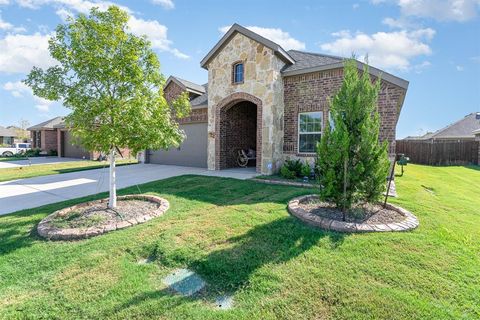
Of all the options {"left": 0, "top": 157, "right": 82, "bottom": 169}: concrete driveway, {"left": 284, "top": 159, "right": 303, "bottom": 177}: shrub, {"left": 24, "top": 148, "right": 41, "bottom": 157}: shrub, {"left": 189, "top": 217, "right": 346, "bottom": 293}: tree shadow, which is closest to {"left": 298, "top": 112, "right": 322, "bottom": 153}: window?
{"left": 284, "top": 159, "right": 303, "bottom": 177}: shrub

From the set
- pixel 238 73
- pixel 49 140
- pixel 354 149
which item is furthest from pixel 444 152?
pixel 49 140

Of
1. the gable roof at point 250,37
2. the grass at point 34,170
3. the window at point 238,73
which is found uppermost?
the gable roof at point 250,37

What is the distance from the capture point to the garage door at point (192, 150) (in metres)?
13.4

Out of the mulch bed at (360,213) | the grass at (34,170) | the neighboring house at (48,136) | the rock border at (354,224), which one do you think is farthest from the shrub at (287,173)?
the neighboring house at (48,136)

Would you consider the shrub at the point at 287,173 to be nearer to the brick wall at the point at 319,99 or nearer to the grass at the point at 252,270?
the brick wall at the point at 319,99

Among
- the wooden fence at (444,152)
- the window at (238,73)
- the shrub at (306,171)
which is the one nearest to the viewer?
the shrub at (306,171)

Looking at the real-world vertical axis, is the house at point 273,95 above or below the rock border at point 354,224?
above

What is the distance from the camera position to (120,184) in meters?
9.55

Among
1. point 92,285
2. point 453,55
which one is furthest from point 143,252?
point 453,55

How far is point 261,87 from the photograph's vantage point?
34.1 ft

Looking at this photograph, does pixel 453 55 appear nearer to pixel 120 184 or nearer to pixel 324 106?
pixel 324 106

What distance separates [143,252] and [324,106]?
332 inches

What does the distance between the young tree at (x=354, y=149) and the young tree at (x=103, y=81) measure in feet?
12.5

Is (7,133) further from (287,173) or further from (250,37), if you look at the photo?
(287,173)
